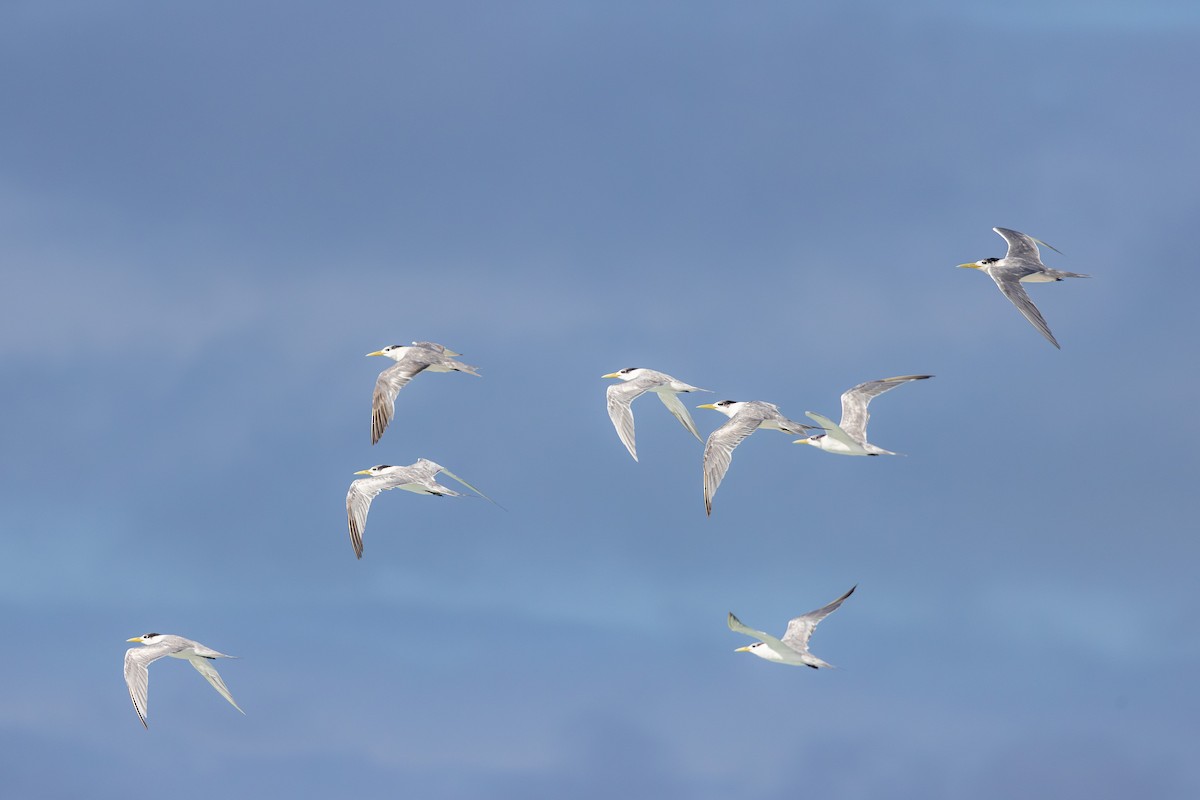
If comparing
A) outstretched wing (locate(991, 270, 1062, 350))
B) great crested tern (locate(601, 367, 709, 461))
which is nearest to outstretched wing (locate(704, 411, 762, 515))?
great crested tern (locate(601, 367, 709, 461))

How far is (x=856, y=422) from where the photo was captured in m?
44.9

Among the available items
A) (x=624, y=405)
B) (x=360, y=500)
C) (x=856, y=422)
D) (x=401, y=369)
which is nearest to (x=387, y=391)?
(x=401, y=369)

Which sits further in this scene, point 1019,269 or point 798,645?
point 1019,269

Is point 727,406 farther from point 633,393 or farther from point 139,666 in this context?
point 139,666

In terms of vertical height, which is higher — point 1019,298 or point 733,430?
point 1019,298

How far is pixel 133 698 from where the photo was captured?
4356 cm

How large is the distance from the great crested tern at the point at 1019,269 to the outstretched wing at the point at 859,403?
13.5 ft

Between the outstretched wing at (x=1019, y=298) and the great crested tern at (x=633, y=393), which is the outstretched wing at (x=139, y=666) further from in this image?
the outstretched wing at (x=1019, y=298)

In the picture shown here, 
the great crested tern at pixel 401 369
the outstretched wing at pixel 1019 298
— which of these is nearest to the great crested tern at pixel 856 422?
the outstretched wing at pixel 1019 298

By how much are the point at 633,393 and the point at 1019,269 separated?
12446mm

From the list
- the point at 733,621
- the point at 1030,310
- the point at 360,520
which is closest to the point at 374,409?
the point at 360,520

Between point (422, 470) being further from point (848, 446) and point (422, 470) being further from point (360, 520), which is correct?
point (848, 446)

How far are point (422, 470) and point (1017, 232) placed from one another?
20686 mm

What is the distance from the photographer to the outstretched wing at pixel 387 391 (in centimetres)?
4050
